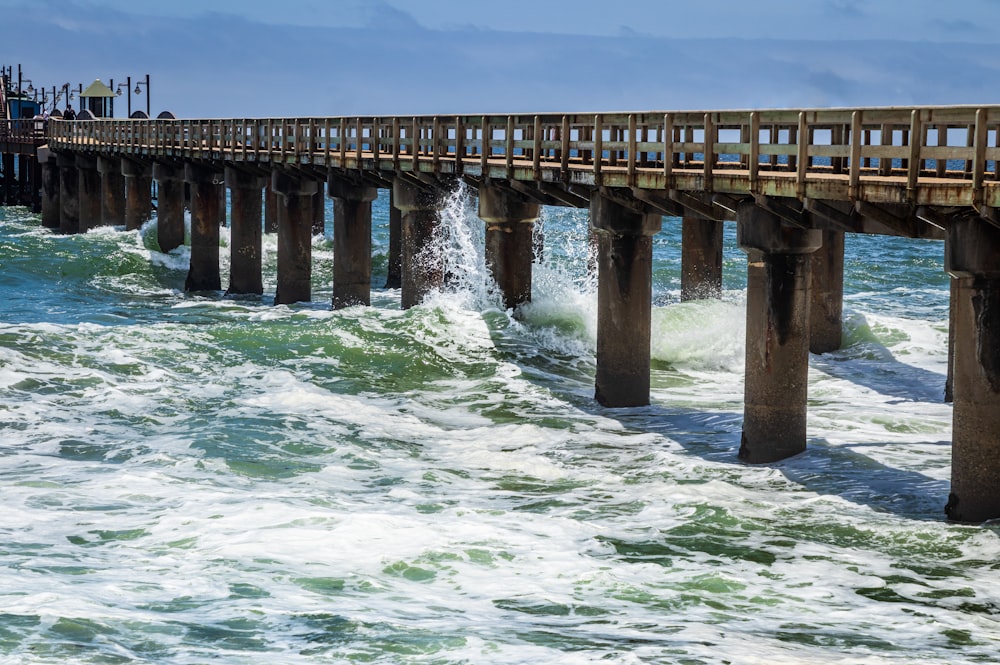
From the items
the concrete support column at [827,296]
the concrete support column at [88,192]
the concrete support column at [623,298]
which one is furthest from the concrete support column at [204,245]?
the concrete support column at [623,298]

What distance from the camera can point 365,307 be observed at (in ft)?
102

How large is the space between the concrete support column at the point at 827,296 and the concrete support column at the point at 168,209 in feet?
72.4

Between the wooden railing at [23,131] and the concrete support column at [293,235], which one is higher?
the wooden railing at [23,131]

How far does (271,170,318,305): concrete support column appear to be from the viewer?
3397 centimetres

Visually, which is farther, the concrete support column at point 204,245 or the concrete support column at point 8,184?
the concrete support column at point 8,184

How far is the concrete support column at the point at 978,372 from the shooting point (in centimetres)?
1475

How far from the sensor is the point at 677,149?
63.8 feet

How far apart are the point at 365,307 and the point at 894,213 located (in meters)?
16.7

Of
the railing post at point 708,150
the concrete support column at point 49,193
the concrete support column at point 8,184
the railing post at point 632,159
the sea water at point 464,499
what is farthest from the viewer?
the concrete support column at point 8,184

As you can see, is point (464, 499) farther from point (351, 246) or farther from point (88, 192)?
point (88, 192)

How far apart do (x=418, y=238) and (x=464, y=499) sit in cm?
1357

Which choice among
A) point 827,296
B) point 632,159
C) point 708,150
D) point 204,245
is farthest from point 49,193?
point 708,150

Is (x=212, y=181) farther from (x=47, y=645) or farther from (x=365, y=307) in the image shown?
(x=47, y=645)

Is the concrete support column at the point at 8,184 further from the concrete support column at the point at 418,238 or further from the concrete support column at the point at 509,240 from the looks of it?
the concrete support column at the point at 509,240
